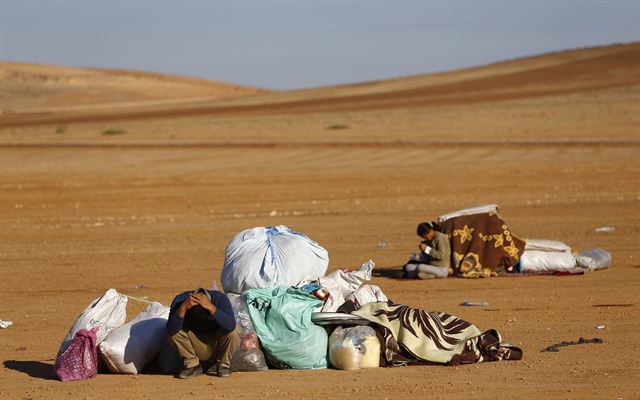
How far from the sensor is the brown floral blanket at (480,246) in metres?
12.3

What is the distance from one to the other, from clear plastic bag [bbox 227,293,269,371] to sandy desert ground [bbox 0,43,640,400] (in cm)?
14

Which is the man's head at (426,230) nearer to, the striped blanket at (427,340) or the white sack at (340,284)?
the white sack at (340,284)

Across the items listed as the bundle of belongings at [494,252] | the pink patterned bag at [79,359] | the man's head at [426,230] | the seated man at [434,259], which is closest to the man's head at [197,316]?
the pink patterned bag at [79,359]

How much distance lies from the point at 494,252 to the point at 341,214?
258 inches

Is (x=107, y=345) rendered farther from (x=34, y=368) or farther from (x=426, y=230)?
(x=426, y=230)

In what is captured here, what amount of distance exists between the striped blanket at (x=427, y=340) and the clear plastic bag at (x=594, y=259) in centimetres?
437

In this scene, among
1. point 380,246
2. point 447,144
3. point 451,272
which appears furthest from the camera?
point 447,144

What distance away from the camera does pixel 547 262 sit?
12.4 metres

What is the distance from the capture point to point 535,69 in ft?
259

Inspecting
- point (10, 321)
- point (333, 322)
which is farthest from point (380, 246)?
point (333, 322)

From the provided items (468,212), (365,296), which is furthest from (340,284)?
(468,212)

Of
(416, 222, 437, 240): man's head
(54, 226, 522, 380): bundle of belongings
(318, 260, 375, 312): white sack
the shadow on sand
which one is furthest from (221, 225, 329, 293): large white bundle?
(416, 222, 437, 240): man's head

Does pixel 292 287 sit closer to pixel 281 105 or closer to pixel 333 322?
pixel 333 322

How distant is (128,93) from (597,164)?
74337mm
